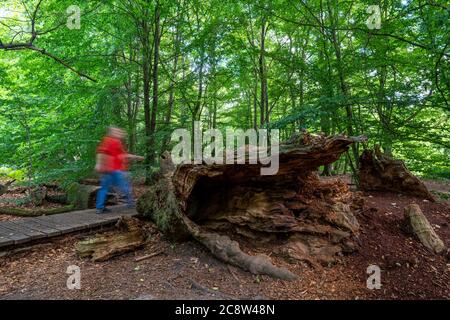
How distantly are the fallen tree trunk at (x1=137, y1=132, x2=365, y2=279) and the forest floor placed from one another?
0.68ft

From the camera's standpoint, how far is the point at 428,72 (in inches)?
214

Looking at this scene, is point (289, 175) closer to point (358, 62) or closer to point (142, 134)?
point (358, 62)

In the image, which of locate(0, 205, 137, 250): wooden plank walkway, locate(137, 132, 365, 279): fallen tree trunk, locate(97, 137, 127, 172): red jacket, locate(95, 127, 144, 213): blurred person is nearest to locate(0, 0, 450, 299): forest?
locate(137, 132, 365, 279): fallen tree trunk

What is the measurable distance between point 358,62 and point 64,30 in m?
7.19

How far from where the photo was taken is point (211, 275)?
3.31m

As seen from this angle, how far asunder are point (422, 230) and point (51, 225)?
616 cm

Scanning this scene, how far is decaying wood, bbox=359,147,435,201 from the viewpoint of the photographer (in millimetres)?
6133

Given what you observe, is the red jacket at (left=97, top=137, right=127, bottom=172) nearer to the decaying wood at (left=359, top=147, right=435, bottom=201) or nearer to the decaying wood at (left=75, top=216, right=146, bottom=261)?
the decaying wood at (left=75, top=216, right=146, bottom=261)

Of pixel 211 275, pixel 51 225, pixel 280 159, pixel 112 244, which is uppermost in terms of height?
pixel 280 159

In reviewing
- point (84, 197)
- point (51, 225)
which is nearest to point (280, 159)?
point (51, 225)

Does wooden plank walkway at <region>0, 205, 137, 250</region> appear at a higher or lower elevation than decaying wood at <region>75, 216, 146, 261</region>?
higher

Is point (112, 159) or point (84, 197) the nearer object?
point (112, 159)

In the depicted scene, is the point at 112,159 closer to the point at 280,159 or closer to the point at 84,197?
the point at 84,197

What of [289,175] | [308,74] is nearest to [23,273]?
[289,175]
